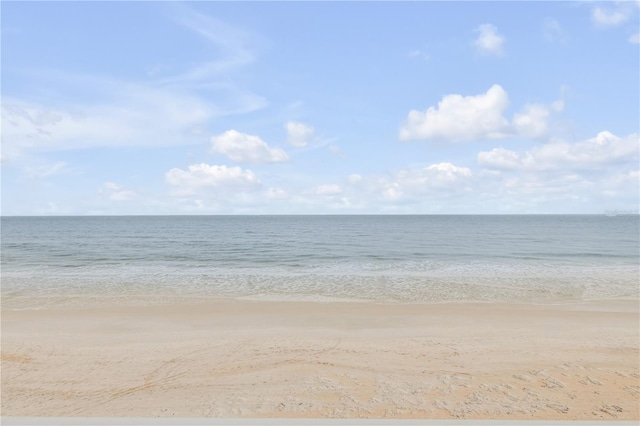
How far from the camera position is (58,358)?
8078 mm

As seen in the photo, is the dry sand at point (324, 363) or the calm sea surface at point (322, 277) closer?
the dry sand at point (324, 363)

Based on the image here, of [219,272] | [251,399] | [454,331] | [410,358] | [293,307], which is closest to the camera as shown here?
[251,399]

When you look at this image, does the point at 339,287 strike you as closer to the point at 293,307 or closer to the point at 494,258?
the point at 293,307

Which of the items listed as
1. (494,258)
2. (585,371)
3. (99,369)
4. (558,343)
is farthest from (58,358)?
(494,258)

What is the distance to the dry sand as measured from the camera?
5.80 metres

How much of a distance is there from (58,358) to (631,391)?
396 inches

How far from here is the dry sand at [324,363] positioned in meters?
5.80

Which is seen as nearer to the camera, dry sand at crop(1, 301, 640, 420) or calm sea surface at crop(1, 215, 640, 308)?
dry sand at crop(1, 301, 640, 420)

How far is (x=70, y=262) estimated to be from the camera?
25281mm

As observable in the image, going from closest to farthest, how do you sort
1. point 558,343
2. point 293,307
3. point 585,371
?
point 585,371
point 558,343
point 293,307

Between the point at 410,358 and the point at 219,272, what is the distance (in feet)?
48.3

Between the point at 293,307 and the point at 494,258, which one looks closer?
the point at 293,307

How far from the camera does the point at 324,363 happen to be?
7578mm

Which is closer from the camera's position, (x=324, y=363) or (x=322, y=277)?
(x=324, y=363)
